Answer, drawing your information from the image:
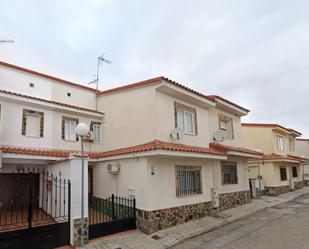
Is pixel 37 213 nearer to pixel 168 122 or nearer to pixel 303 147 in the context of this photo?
pixel 168 122

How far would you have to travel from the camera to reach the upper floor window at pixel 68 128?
14680mm

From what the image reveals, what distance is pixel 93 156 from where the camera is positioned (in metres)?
14.1

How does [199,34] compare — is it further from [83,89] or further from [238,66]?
[83,89]

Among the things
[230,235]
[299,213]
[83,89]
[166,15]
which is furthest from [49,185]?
[299,213]

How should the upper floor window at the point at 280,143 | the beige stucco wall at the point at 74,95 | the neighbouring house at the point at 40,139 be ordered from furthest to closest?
1. the upper floor window at the point at 280,143
2. the beige stucco wall at the point at 74,95
3. the neighbouring house at the point at 40,139

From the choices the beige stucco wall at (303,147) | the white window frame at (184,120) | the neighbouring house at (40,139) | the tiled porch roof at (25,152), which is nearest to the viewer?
the neighbouring house at (40,139)

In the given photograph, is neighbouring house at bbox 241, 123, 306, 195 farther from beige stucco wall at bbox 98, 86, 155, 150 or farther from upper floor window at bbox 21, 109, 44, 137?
upper floor window at bbox 21, 109, 44, 137

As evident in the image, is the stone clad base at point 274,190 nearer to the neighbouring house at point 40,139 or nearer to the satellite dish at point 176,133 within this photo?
the satellite dish at point 176,133

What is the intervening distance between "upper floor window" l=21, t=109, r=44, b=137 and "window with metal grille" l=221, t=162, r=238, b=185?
11671 millimetres

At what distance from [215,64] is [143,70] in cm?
615

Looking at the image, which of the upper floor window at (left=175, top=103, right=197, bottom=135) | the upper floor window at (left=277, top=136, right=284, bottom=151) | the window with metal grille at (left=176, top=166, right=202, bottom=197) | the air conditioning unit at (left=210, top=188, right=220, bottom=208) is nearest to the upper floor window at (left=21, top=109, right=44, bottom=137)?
the upper floor window at (left=175, top=103, right=197, bottom=135)

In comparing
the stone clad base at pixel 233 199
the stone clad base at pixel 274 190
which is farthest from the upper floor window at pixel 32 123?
the stone clad base at pixel 274 190

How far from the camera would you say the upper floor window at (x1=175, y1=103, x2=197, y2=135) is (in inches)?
558

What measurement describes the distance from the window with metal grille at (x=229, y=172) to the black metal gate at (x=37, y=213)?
10.6 meters
